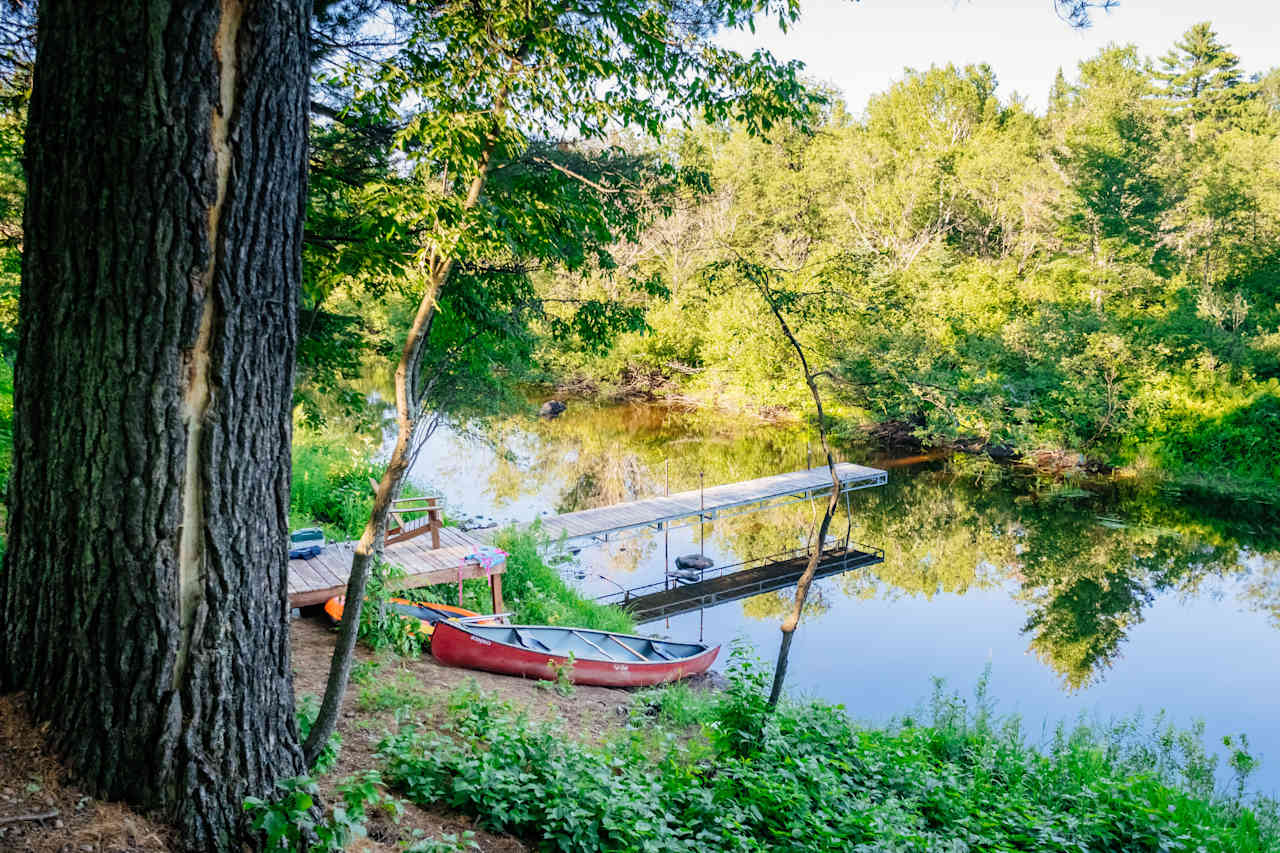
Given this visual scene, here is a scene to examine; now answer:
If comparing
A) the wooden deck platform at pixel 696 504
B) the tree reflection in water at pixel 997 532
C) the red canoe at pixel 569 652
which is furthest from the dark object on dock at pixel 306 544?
the tree reflection in water at pixel 997 532

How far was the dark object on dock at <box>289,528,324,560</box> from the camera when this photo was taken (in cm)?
795

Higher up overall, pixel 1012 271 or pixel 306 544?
pixel 1012 271

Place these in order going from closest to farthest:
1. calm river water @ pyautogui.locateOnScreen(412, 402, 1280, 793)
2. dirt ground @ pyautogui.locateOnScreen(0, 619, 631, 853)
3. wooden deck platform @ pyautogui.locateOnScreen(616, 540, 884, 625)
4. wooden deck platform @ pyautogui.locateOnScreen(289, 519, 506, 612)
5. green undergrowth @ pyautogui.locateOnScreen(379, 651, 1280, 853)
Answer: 1. dirt ground @ pyautogui.locateOnScreen(0, 619, 631, 853)
2. green undergrowth @ pyautogui.locateOnScreen(379, 651, 1280, 853)
3. wooden deck platform @ pyautogui.locateOnScreen(289, 519, 506, 612)
4. calm river water @ pyautogui.locateOnScreen(412, 402, 1280, 793)
5. wooden deck platform @ pyautogui.locateOnScreen(616, 540, 884, 625)

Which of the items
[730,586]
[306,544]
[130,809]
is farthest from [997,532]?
[130,809]

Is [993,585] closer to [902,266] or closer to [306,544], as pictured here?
[306,544]

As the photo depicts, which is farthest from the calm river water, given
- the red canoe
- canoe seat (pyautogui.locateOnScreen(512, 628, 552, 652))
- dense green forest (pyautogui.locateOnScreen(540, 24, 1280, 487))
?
dense green forest (pyautogui.locateOnScreen(540, 24, 1280, 487))

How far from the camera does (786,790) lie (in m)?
4.02

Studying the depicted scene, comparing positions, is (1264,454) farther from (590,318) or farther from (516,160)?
(516,160)

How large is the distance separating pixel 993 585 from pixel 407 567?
10547 mm

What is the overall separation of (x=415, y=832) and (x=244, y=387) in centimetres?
168

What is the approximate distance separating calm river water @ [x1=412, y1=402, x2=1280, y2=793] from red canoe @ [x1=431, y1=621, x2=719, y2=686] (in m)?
1.54

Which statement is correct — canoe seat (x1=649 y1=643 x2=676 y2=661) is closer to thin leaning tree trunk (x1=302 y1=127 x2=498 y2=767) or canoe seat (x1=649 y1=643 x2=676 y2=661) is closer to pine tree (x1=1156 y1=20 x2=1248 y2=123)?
thin leaning tree trunk (x1=302 y1=127 x2=498 y2=767)

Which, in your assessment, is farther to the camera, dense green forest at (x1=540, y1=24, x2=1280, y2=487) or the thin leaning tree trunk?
dense green forest at (x1=540, y1=24, x2=1280, y2=487)

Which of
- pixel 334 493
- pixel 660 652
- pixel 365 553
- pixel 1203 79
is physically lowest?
pixel 660 652
